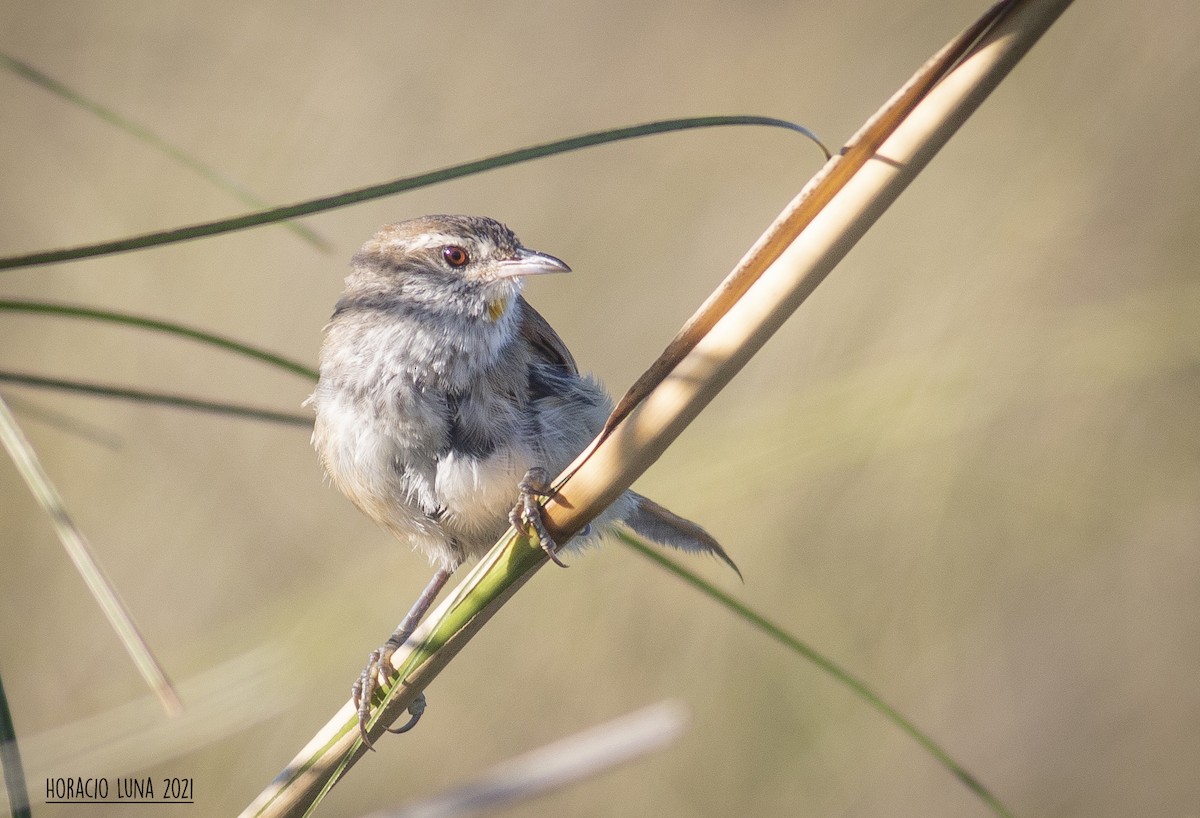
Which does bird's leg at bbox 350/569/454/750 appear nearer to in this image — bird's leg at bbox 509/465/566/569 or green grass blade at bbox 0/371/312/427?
bird's leg at bbox 509/465/566/569

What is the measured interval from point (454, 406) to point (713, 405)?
243 centimetres

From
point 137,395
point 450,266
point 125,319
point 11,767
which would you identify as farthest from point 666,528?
point 11,767

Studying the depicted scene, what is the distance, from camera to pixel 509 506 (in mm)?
2627

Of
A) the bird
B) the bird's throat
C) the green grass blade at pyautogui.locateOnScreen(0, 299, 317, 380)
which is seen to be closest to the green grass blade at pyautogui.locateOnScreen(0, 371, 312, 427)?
the green grass blade at pyautogui.locateOnScreen(0, 299, 317, 380)

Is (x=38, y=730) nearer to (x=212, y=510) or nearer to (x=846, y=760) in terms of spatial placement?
(x=212, y=510)

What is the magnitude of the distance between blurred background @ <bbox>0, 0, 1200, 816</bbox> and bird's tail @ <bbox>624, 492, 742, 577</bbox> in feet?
0.58

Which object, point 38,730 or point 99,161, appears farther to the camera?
point 99,161

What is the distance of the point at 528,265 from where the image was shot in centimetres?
304

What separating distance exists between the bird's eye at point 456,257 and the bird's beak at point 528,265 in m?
0.13

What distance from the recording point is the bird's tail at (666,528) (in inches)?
116

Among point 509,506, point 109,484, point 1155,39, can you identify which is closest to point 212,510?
point 109,484

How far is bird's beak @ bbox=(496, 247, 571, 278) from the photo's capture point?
3.01 metres

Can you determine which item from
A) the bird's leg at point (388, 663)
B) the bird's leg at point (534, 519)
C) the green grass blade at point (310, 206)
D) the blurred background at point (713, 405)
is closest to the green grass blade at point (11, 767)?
the green grass blade at point (310, 206)

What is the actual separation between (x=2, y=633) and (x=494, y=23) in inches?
163
